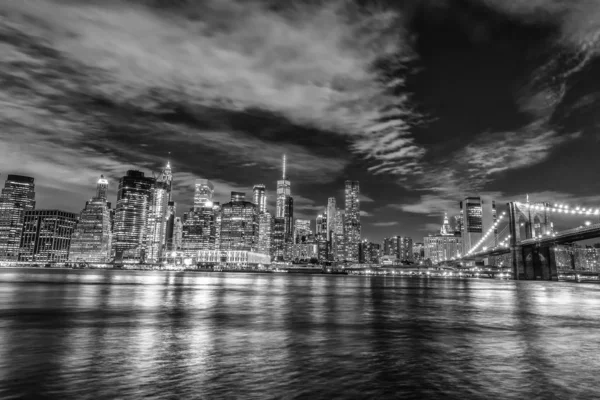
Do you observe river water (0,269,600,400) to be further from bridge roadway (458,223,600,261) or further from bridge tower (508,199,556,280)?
bridge tower (508,199,556,280)

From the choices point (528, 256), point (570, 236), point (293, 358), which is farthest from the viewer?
point (528, 256)

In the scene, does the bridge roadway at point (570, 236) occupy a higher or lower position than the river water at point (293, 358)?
higher

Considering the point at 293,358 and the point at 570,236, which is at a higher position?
the point at 570,236

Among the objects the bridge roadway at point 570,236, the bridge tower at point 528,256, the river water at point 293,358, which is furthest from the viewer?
the bridge tower at point 528,256

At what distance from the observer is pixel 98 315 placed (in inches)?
1216

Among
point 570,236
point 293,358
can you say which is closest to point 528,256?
point 570,236

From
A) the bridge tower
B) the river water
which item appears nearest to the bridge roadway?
the bridge tower

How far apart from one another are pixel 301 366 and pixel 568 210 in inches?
5467

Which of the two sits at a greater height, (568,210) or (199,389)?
(568,210)

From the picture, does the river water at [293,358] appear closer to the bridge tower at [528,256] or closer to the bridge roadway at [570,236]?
the bridge roadway at [570,236]

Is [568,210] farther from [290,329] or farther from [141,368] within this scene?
[141,368]

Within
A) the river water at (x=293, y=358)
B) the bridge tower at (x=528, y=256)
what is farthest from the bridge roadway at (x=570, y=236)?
the river water at (x=293, y=358)

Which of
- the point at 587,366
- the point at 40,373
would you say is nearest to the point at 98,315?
the point at 40,373

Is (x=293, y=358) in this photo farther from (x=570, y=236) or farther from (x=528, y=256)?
(x=528, y=256)
